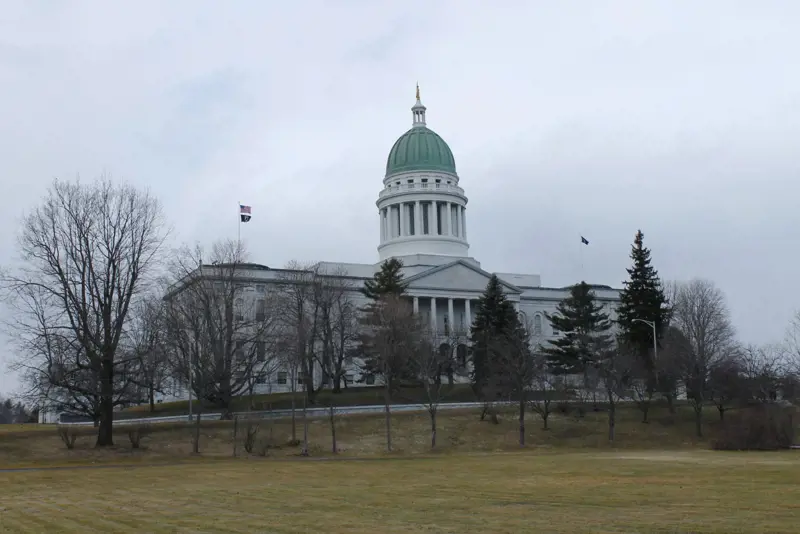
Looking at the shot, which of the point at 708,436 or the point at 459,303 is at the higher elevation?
the point at 459,303

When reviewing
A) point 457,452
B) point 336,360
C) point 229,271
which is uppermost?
point 229,271

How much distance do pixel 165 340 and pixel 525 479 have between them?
125 feet

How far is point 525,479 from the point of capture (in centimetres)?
2948

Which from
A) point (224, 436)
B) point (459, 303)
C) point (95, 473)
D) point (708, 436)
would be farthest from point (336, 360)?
point (95, 473)

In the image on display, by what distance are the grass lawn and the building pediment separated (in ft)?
214

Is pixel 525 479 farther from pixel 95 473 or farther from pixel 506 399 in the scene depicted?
pixel 506 399

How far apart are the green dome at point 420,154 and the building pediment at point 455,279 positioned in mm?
16435

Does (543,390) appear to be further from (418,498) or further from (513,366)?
(418,498)

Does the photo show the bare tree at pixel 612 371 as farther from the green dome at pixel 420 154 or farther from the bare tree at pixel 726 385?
the green dome at pixel 420 154

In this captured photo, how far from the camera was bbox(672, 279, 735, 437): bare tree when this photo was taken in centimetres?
6159

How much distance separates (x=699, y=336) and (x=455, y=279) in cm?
3513

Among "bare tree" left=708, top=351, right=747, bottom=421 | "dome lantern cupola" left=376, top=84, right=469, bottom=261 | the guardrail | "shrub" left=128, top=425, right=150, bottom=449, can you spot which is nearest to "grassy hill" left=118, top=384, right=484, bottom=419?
the guardrail

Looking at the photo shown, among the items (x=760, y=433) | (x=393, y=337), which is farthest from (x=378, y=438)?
(x=760, y=433)

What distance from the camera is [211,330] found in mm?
60219
